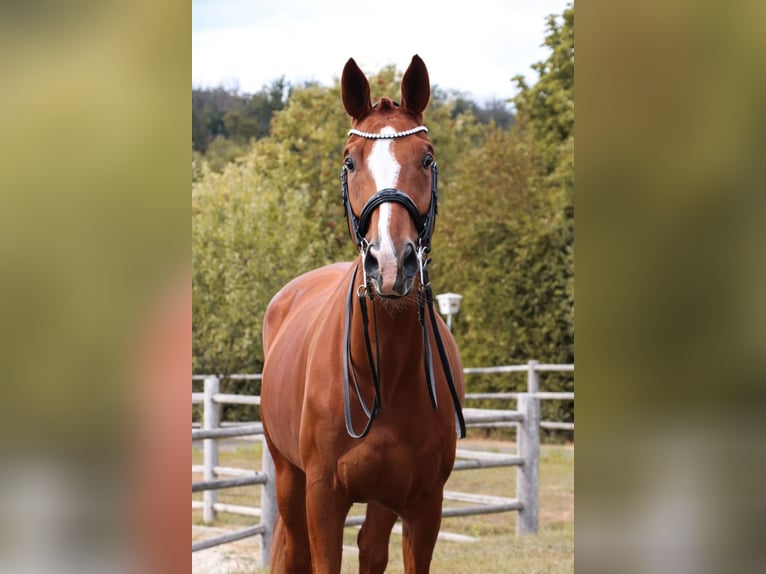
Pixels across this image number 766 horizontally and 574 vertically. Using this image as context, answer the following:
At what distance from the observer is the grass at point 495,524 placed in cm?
642

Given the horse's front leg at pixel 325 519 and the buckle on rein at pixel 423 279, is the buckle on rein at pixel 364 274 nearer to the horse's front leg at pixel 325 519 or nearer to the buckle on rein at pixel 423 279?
the buckle on rein at pixel 423 279

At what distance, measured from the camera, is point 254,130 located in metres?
37.3

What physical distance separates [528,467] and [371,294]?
666 cm

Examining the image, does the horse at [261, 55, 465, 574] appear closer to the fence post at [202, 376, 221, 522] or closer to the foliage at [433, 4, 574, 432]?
the fence post at [202, 376, 221, 522]

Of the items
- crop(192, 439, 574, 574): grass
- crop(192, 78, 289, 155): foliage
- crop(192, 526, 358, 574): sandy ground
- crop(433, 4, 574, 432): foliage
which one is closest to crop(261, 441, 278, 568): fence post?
crop(192, 526, 358, 574): sandy ground

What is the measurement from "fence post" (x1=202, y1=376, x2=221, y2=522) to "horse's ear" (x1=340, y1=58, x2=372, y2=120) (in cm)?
631

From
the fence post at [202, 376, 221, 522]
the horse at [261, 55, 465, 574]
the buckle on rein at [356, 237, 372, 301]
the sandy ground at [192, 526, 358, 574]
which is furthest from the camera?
the fence post at [202, 376, 221, 522]

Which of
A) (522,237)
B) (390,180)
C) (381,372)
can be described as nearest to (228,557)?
(381,372)

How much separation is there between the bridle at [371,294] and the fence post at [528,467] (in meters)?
5.88

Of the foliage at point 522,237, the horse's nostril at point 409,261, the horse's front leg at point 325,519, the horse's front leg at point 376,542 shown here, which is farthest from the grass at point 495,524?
the horse's nostril at point 409,261

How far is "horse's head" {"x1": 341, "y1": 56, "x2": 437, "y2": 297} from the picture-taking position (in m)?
2.62
